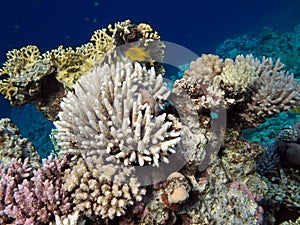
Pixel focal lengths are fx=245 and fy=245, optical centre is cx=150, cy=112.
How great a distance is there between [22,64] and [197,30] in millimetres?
89965

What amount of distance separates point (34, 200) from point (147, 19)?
321 feet

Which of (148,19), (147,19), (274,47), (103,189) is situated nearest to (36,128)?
A: (103,189)

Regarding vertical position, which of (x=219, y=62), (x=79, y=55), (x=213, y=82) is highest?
(x=79, y=55)

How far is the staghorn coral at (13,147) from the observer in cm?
332

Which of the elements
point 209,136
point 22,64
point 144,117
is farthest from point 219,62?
point 22,64

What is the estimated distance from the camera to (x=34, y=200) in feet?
7.91

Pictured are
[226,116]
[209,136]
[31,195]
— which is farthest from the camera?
[226,116]

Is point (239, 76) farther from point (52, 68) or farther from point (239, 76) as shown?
point (52, 68)

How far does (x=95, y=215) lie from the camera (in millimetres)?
2486

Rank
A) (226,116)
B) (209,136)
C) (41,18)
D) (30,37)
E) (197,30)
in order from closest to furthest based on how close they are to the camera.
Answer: (209,136) → (226,116) → (30,37) → (41,18) → (197,30)

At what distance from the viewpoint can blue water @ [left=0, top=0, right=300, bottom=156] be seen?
136 feet

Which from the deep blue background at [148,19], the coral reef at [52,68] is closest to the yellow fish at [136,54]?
the coral reef at [52,68]

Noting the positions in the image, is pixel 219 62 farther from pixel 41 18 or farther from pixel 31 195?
pixel 41 18

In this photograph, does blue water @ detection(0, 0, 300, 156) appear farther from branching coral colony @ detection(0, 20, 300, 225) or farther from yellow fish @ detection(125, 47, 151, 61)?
branching coral colony @ detection(0, 20, 300, 225)
